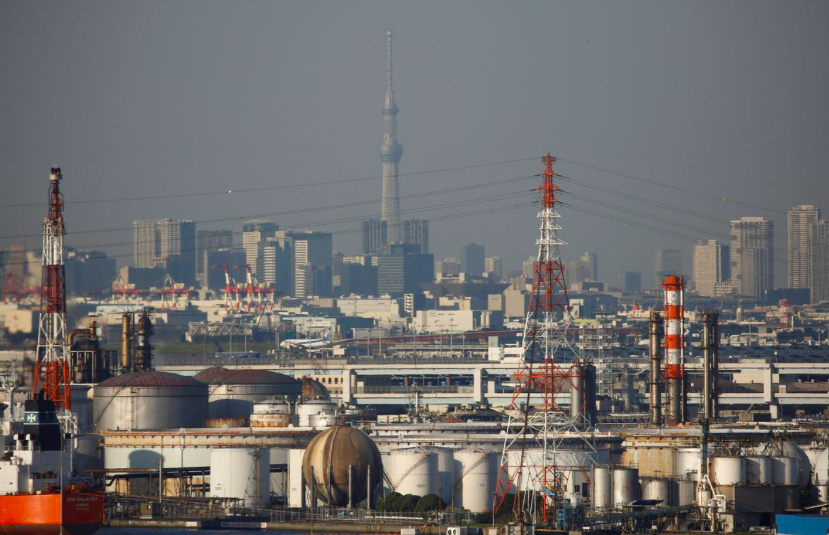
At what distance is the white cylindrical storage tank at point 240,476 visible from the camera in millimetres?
68375

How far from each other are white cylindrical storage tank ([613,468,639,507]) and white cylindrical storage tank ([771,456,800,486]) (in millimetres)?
4998

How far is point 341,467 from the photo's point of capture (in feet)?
213

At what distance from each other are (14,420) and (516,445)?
1937cm

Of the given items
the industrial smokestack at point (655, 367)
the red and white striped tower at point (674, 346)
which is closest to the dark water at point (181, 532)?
the red and white striped tower at point (674, 346)

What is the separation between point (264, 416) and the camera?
7938cm

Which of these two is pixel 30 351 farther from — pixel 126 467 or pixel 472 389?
pixel 472 389

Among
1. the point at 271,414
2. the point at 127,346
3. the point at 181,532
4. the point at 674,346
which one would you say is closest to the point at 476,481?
the point at 181,532

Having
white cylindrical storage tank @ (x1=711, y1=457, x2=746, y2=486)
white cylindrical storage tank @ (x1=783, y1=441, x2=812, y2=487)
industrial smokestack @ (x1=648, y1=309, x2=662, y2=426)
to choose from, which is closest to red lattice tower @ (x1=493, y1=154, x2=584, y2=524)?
white cylindrical storage tank @ (x1=711, y1=457, x2=746, y2=486)

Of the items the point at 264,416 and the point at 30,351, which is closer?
the point at 264,416

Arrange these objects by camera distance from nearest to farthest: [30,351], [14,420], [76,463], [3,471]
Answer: [3,471] → [14,420] → [76,463] → [30,351]

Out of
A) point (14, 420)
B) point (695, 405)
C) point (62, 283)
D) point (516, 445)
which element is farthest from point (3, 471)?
point (695, 405)

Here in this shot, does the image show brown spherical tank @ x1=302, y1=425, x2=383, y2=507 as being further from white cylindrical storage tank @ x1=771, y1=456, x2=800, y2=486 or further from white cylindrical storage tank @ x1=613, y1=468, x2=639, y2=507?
white cylindrical storage tank @ x1=771, y1=456, x2=800, y2=486

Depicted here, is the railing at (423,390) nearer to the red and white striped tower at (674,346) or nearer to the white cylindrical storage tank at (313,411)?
the white cylindrical storage tank at (313,411)

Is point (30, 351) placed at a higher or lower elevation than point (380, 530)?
higher
